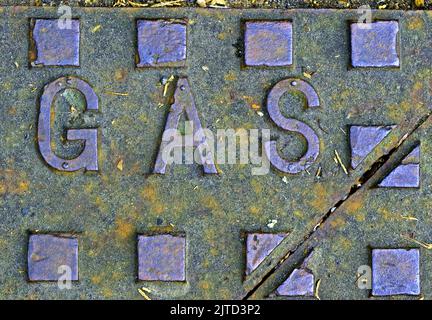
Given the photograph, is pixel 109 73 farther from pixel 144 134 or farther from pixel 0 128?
pixel 0 128

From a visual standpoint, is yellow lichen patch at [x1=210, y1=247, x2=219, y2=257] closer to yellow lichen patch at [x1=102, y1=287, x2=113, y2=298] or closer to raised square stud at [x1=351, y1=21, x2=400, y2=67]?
yellow lichen patch at [x1=102, y1=287, x2=113, y2=298]

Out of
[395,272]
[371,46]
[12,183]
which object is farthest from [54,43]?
[395,272]

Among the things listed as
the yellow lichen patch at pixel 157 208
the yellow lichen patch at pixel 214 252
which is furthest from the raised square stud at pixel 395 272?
the yellow lichen patch at pixel 157 208

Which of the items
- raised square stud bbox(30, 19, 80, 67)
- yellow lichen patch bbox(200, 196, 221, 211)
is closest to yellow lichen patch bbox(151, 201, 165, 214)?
yellow lichen patch bbox(200, 196, 221, 211)

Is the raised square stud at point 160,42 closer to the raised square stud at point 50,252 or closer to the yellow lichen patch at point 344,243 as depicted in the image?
the raised square stud at point 50,252
